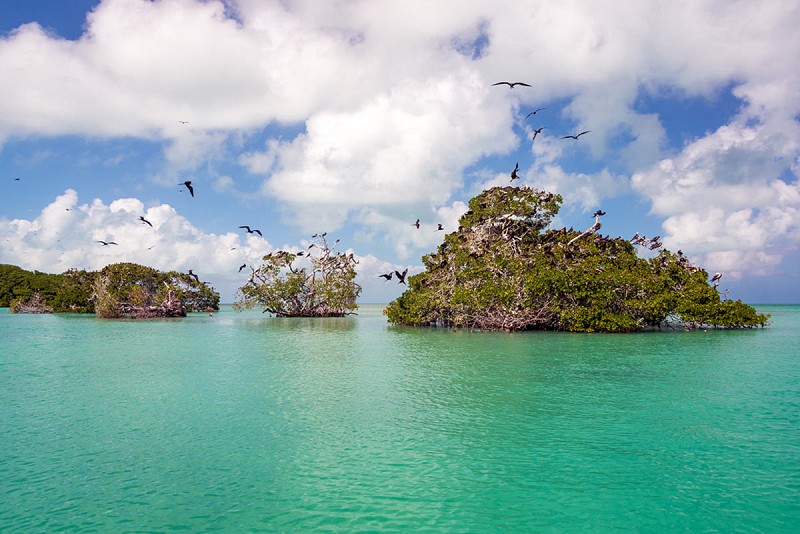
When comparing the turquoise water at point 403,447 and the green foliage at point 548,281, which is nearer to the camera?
the turquoise water at point 403,447

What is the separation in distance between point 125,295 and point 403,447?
198 feet

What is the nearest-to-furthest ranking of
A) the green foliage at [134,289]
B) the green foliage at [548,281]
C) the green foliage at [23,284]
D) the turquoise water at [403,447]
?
the turquoise water at [403,447]
the green foliage at [548,281]
the green foliage at [134,289]
the green foliage at [23,284]

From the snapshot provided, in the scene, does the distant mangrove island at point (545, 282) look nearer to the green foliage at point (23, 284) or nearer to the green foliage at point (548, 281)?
the green foliage at point (548, 281)

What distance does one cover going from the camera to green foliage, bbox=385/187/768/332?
3462cm

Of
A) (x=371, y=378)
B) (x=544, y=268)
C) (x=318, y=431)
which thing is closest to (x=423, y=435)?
(x=318, y=431)

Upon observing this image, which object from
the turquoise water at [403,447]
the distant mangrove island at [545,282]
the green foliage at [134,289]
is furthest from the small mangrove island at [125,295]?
the turquoise water at [403,447]

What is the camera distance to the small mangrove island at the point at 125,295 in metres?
60.7

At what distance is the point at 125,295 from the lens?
61875 millimetres

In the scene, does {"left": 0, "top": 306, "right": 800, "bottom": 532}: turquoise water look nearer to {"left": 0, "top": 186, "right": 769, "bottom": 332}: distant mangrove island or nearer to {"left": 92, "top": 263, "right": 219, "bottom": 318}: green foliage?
{"left": 0, "top": 186, "right": 769, "bottom": 332}: distant mangrove island

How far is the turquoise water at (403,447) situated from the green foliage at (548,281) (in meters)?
13.5

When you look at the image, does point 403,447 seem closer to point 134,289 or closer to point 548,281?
point 548,281

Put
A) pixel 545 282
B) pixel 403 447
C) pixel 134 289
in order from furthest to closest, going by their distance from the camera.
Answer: pixel 134 289 < pixel 545 282 < pixel 403 447


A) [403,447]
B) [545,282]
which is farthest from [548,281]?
[403,447]

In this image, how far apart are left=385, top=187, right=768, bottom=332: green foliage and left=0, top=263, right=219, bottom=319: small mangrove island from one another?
35461 millimetres
